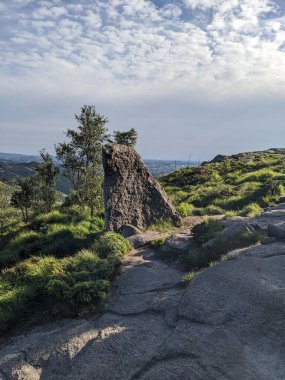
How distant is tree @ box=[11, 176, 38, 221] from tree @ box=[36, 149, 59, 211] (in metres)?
0.63

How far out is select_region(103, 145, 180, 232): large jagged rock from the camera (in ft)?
52.5

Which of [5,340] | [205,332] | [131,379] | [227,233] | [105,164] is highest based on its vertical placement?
[105,164]

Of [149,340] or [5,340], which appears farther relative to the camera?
[5,340]

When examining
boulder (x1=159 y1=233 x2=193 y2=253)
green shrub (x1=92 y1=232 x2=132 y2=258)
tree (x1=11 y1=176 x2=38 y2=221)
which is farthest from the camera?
tree (x1=11 y1=176 x2=38 y2=221)

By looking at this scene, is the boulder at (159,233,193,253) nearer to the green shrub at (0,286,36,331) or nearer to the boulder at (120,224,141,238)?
the boulder at (120,224,141,238)

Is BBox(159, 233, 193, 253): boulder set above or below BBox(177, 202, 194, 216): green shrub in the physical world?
below

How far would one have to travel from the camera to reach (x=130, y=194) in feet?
55.4

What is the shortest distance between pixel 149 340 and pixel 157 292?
7.67 feet

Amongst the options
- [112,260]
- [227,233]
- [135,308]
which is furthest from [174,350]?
[227,233]

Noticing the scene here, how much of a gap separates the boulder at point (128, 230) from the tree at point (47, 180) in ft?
46.8

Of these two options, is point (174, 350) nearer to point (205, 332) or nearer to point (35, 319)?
point (205, 332)

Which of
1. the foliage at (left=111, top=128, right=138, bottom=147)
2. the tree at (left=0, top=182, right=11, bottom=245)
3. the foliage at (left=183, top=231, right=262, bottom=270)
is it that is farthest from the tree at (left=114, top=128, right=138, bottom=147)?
the foliage at (left=183, top=231, right=262, bottom=270)

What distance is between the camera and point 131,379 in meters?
6.01

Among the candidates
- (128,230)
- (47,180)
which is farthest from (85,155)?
(128,230)
